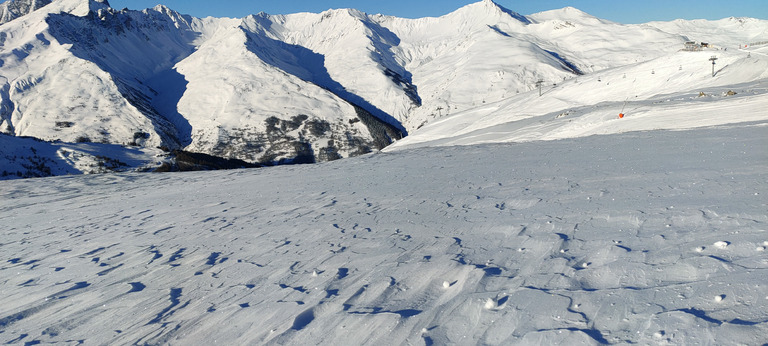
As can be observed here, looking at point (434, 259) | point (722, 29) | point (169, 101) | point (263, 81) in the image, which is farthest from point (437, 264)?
point (722, 29)

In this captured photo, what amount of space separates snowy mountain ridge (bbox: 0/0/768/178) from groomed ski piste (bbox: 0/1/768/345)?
93.5 m

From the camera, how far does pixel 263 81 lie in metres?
135

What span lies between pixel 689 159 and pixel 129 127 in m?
114

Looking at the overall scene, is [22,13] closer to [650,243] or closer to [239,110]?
[239,110]

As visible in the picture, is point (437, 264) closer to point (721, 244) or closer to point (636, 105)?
point (721, 244)

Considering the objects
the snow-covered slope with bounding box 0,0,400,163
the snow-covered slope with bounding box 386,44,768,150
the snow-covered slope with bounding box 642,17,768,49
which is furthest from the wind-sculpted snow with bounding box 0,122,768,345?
the snow-covered slope with bounding box 642,17,768,49

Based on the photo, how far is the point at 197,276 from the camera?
593cm

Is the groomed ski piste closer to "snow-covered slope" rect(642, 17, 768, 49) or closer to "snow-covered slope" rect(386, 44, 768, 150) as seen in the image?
"snow-covered slope" rect(386, 44, 768, 150)

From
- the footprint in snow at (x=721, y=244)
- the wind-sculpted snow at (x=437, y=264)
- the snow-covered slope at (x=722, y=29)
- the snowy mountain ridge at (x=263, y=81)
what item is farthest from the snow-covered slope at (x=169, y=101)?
the snow-covered slope at (x=722, y=29)

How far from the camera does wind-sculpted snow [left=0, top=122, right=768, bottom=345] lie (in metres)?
3.81

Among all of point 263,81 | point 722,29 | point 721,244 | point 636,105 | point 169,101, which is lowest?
point 721,244

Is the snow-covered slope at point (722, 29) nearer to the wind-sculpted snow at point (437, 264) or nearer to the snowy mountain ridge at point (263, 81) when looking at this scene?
the snowy mountain ridge at point (263, 81)

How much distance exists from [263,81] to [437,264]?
13841cm

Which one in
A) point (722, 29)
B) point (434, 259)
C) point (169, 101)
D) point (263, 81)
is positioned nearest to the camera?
point (434, 259)
